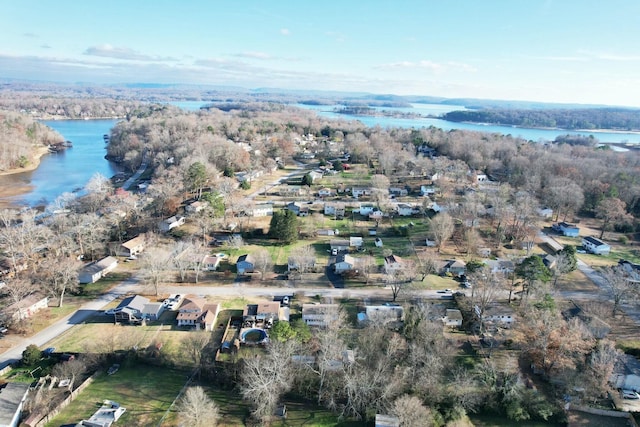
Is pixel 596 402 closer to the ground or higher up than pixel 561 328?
closer to the ground

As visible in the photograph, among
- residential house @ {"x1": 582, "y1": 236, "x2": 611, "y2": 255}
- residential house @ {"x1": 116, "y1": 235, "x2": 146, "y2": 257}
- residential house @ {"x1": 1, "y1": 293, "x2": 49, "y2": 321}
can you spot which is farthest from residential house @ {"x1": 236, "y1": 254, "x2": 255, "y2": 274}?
residential house @ {"x1": 582, "y1": 236, "x2": 611, "y2": 255}

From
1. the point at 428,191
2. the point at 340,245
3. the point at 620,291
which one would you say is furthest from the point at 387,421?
the point at 428,191

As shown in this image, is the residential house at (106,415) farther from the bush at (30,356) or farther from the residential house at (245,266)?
the residential house at (245,266)

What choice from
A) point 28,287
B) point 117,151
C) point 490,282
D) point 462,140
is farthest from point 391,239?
point 117,151

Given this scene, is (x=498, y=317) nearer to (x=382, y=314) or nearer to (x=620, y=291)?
(x=382, y=314)

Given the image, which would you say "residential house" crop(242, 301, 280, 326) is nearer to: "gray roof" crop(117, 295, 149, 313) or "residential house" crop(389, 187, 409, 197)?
"gray roof" crop(117, 295, 149, 313)

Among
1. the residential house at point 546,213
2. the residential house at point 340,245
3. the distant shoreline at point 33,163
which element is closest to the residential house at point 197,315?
the residential house at point 340,245

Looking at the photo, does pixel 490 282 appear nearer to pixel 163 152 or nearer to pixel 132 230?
pixel 132 230
